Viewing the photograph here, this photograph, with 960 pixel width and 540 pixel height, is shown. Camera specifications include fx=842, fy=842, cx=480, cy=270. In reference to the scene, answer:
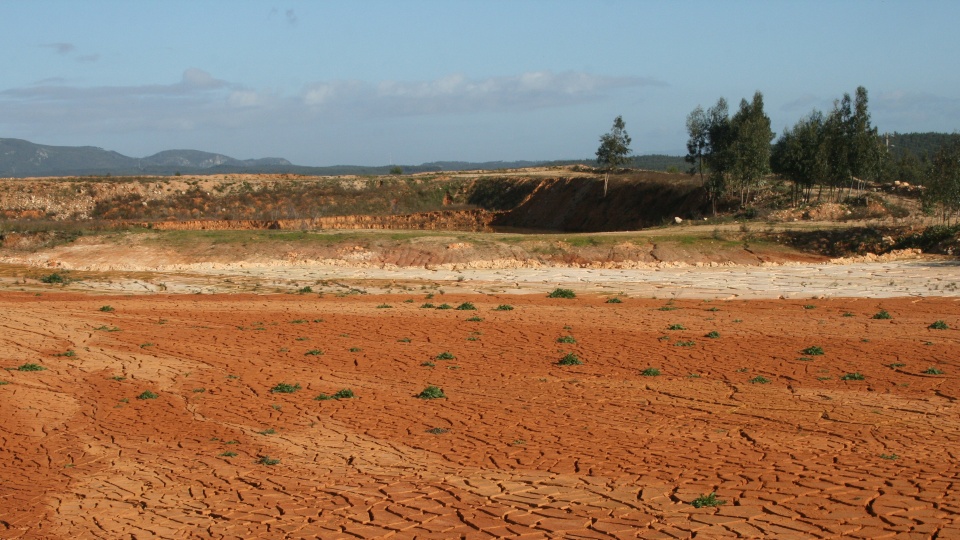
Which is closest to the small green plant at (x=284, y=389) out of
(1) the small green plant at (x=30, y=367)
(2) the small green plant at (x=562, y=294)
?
(1) the small green plant at (x=30, y=367)

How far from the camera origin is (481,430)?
14844 millimetres

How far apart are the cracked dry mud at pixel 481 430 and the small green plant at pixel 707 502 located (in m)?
0.11

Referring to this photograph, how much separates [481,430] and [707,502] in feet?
16.3

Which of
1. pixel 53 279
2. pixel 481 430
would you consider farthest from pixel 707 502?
pixel 53 279

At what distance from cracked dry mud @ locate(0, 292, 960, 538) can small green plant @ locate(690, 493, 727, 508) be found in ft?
0.38

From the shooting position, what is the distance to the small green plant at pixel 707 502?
1077cm

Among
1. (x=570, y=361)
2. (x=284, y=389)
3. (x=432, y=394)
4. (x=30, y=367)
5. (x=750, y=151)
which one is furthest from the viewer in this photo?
(x=750, y=151)

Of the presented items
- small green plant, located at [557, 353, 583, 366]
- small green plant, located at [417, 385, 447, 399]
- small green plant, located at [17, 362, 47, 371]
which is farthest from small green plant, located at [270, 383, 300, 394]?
small green plant, located at [557, 353, 583, 366]

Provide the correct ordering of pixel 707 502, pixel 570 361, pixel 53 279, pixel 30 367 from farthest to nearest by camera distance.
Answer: pixel 53 279 < pixel 570 361 < pixel 30 367 < pixel 707 502

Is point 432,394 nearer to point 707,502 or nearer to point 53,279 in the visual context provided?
point 707,502

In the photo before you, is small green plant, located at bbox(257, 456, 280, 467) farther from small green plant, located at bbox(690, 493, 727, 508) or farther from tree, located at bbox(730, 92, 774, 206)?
tree, located at bbox(730, 92, 774, 206)

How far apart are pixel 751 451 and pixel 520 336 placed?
11584mm

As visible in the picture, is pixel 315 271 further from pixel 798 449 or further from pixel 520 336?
pixel 798 449

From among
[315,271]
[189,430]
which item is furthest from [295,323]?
[315,271]
